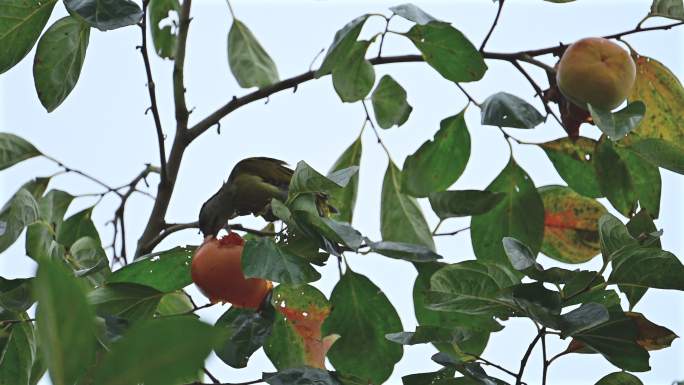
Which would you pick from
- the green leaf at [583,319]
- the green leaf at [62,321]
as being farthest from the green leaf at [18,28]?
the green leaf at [62,321]

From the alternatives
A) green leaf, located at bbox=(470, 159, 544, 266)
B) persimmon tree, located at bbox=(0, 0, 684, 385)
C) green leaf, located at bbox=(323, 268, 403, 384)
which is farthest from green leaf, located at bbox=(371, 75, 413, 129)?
green leaf, located at bbox=(323, 268, 403, 384)

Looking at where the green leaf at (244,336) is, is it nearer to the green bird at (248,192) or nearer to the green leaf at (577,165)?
the green bird at (248,192)

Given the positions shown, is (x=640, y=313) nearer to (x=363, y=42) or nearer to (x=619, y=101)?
(x=619, y=101)

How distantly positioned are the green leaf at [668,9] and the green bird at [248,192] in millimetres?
397

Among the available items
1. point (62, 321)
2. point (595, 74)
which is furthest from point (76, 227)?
point (62, 321)

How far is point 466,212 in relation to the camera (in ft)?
2.93

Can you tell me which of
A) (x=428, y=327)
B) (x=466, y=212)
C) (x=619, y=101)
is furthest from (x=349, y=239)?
(x=619, y=101)

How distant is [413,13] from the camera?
87 centimetres

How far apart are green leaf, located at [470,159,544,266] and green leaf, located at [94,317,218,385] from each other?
724mm

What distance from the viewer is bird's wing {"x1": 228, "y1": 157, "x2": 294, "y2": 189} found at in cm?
87

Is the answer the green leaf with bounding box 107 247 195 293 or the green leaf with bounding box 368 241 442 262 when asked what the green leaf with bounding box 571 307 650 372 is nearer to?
the green leaf with bounding box 368 241 442 262

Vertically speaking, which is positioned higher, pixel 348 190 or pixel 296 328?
pixel 348 190

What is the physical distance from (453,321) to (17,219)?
45cm

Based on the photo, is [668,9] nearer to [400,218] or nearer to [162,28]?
[400,218]
